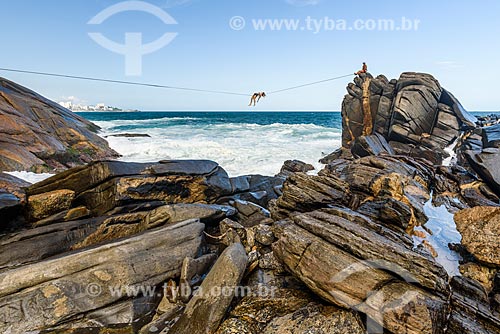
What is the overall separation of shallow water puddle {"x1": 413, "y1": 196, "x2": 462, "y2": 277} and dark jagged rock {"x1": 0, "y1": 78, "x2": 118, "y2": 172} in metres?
15.0

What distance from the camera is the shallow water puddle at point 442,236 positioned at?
5824 millimetres

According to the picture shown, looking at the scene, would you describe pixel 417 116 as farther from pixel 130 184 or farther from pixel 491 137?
pixel 130 184

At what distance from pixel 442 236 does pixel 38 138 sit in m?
18.4

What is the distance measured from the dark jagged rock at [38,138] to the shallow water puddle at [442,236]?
15045 millimetres

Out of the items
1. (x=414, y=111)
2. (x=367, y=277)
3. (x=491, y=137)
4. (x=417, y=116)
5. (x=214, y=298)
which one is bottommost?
(x=214, y=298)

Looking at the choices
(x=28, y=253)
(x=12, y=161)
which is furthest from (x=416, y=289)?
(x=12, y=161)

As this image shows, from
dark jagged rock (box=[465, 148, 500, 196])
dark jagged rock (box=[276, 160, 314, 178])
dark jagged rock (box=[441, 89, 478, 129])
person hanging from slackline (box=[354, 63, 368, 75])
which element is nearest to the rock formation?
dark jagged rock (box=[465, 148, 500, 196])

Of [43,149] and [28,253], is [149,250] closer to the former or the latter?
[28,253]

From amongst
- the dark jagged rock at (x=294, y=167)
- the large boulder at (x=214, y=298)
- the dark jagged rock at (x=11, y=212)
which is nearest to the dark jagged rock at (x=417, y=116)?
the dark jagged rock at (x=294, y=167)

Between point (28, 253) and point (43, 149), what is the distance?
1031 centimetres

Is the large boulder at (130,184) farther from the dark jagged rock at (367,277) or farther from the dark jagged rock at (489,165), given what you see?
the dark jagged rock at (489,165)

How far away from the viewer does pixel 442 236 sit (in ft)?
22.4

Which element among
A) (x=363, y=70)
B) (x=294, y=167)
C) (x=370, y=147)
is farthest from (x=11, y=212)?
(x=363, y=70)

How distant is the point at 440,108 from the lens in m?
20.7
